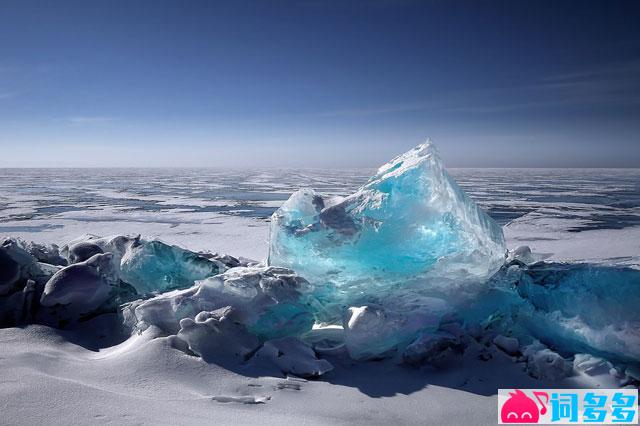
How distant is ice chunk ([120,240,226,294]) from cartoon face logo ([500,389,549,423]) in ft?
9.30

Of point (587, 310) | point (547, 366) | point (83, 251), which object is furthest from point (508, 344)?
point (83, 251)

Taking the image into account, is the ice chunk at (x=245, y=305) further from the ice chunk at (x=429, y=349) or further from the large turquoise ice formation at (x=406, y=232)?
the ice chunk at (x=429, y=349)

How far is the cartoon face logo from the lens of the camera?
201 cm

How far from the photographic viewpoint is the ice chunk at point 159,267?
3.75 meters

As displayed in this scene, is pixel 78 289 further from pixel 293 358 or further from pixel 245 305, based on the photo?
pixel 293 358

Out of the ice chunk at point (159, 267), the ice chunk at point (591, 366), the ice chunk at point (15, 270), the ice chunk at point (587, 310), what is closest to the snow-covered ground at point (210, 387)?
the ice chunk at point (591, 366)

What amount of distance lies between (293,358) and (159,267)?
1.90 metres

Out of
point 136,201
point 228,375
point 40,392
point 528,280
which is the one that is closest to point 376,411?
point 228,375

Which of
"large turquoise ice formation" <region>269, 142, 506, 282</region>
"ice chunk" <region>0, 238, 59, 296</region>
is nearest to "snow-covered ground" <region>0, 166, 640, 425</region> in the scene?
"ice chunk" <region>0, 238, 59, 296</region>

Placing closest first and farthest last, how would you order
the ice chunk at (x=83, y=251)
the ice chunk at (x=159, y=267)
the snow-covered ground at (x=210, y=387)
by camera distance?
the snow-covered ground at (x=210, y=387) < the ice chunk at (x=159, y=267) < the ice chunk at (x=83, y=251)

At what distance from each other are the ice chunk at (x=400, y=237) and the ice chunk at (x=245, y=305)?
1.39 ft

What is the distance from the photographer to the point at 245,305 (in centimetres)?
289

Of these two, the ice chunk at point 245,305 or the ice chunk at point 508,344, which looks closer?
the ice chunk at point 508,344
